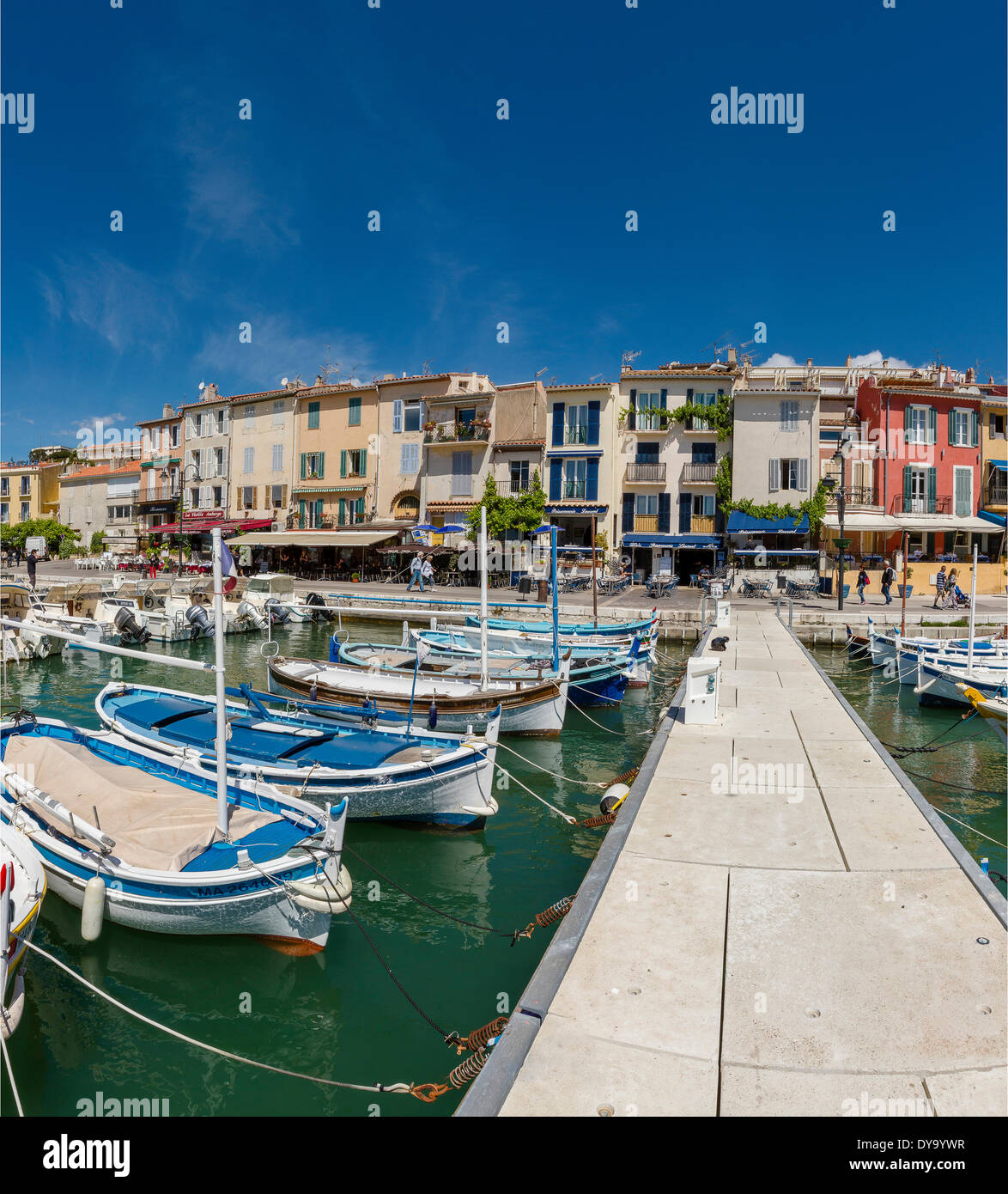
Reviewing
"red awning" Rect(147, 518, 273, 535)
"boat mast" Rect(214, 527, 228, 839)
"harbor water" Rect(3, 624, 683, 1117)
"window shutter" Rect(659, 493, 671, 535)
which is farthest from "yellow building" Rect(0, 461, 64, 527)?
"boat mast" Rect(214, 527, 228, 839)

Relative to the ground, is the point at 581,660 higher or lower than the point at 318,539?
lower

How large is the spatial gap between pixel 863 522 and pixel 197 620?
113 feet

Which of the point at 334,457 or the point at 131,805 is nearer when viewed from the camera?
the point at 131,805

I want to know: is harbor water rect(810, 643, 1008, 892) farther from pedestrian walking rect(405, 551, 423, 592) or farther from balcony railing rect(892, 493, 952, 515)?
balcony railing rect(892, 493, 952, 515)

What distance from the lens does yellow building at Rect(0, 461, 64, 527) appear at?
73938 mm

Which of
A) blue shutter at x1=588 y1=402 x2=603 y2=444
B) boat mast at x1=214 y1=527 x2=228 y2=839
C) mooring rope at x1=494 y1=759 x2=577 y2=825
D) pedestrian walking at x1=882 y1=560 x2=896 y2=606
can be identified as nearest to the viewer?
boat mast at x1=214 y1=527 x2=228 y2=839

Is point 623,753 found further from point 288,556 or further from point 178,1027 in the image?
point 288,556

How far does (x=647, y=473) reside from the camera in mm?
A: 47031

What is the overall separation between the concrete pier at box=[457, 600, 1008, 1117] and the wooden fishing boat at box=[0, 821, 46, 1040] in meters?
3.95

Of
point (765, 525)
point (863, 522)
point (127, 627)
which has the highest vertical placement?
point (863, 522)

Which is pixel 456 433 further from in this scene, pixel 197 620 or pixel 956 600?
pixel 956 600

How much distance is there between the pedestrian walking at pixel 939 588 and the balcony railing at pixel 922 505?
24.2ft

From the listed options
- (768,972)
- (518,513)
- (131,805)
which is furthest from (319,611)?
(768,972)
